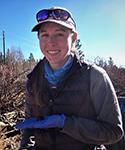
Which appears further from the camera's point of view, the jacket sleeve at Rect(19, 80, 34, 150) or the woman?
the jacket sleeve at Rect(19, 80, 34, 150)

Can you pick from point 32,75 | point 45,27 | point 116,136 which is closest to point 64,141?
point 116,136

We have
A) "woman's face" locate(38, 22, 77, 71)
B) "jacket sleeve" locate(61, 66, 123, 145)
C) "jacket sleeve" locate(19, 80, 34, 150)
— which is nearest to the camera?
"jacket sleeve" locate(61, 66, 123, 145)

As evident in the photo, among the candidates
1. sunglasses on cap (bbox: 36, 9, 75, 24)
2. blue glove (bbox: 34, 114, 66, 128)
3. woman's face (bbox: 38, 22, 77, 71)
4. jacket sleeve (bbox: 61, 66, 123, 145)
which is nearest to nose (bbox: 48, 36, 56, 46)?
woman's face (bbox: 38, 22, 77, 71)

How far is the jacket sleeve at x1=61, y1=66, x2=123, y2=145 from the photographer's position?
1.07 metres

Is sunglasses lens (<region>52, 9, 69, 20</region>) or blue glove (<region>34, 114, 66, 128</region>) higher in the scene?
sunglasses lens (<region>52, 9, 69, 20</region>)

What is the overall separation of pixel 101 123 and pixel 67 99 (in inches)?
13.8

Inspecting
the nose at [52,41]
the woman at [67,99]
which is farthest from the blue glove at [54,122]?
the nose at [52,41]

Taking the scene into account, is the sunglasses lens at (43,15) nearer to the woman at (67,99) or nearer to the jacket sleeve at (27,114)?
the woman at (67,99)

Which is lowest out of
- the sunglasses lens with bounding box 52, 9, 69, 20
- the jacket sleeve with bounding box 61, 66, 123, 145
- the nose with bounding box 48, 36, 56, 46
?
the jacket sleeve with bounding box 61, 66, 123, 145

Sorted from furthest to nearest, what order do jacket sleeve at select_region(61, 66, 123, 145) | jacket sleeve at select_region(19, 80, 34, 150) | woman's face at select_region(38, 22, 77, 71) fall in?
1. jacket sleeve at select_region(19, 80, 34, 150)
2. woman's face at select_region(38, 22, 77, 71)
3. jacket sleeve at select_region(61, 66, 123, 145)

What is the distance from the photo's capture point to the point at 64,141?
1181mm

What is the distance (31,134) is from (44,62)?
0.88 m

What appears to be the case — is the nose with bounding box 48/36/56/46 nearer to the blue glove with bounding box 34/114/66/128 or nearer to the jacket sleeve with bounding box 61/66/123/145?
the jacket sleeve with bounding box 61/66/123/145

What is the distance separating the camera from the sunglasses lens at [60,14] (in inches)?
50.5
